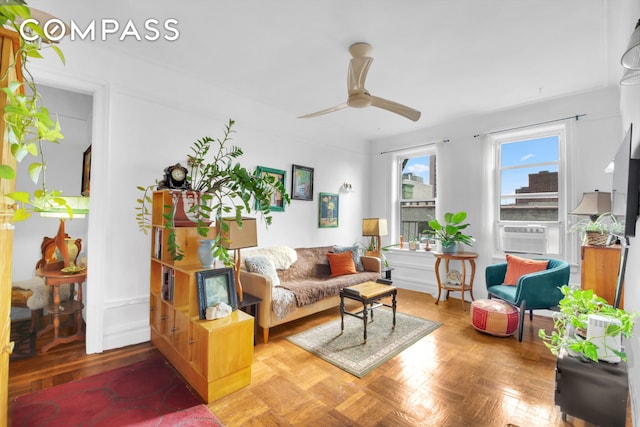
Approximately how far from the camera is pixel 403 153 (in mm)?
5418

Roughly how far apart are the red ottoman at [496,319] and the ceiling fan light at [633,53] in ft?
8.26

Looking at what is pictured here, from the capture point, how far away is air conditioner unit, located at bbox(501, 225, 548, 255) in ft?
12.9

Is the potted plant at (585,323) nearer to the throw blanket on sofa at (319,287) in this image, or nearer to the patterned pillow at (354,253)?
the throw blanket on sofa at (319,287)

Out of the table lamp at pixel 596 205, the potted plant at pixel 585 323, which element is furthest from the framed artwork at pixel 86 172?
the table lamp at pixel 596 205

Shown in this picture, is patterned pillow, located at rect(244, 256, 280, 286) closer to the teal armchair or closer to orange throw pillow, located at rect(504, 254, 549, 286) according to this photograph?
the teal armchair

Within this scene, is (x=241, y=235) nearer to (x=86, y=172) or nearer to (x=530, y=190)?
(x=86, y=172)

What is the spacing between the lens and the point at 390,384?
226 cm

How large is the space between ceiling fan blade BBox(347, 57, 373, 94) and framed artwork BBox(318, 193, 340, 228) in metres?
2.41

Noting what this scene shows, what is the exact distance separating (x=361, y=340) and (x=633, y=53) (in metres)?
2.84

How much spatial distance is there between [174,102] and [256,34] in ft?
4.14

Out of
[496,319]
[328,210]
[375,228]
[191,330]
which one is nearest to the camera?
[191,330]

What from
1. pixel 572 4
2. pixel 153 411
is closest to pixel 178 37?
pixel 153 411

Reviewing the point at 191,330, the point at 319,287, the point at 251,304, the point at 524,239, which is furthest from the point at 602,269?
the point at 191,330

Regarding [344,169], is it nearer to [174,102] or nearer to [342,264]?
[342,264]
